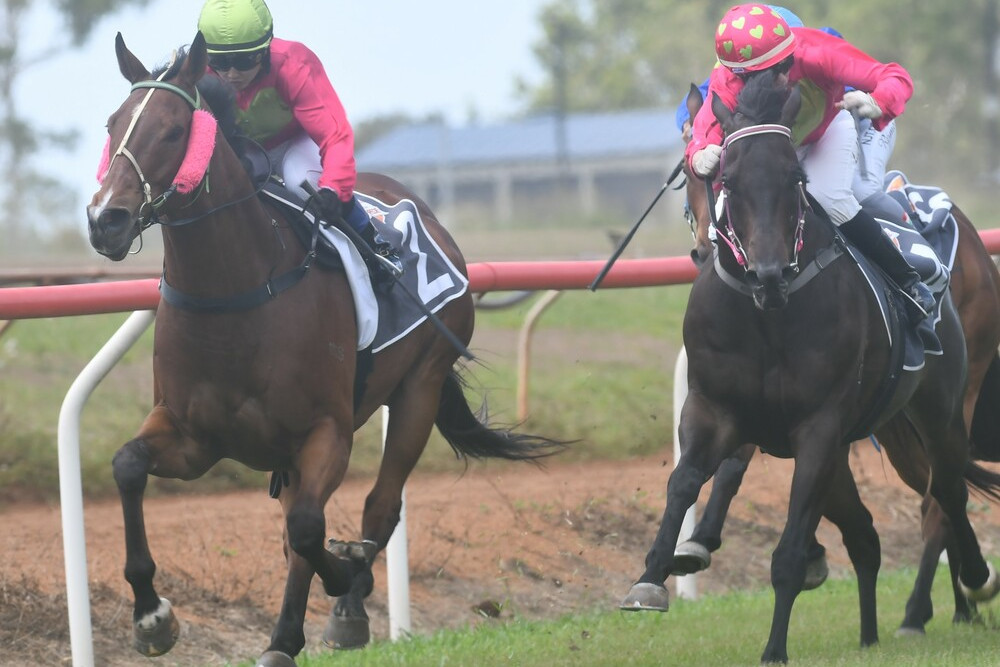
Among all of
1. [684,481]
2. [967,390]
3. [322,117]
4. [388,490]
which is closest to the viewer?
[684,481]

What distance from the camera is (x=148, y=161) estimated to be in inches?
170

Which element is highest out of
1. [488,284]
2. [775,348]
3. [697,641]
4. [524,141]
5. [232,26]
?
[232,26]

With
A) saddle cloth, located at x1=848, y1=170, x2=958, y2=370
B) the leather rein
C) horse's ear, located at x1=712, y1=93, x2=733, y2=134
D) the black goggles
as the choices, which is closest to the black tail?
saddle cloth, located at x1=848, y1=170, x2=958, y2=370

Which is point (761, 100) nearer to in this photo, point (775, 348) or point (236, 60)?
point (775, 348)

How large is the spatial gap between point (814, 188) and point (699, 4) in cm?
5875

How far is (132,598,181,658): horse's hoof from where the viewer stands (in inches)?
183

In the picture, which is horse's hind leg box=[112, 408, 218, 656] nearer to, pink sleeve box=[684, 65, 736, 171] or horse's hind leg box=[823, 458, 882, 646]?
pink sleeve box=[684, 65, 736, 171]

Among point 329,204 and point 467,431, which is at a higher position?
point 329,204

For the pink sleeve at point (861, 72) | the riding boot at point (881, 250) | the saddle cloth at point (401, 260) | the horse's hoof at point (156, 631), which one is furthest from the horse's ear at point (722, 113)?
the horse's hoof at point (156, 631)

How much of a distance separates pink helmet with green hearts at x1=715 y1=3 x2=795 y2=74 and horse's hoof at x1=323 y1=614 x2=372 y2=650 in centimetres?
216

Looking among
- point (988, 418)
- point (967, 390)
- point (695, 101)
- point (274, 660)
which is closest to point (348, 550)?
point (274, 660)

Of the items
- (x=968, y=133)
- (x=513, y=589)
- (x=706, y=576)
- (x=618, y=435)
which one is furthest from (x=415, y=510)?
(x=968, y=133)

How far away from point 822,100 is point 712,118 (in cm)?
40

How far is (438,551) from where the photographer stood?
6926 millimetres
